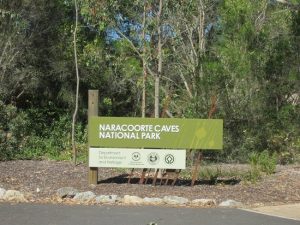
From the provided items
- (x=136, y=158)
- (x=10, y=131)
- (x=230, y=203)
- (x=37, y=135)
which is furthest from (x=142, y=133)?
(x=37, y=135)

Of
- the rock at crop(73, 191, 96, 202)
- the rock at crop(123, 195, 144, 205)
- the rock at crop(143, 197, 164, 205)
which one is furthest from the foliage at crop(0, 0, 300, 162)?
the rock at crop(73, 191, 96, 202)

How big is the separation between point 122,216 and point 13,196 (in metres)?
2.80

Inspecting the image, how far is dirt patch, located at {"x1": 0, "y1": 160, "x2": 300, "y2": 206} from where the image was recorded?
12812mm

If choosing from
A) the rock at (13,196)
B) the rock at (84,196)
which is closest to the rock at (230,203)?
the rock at (84,196)

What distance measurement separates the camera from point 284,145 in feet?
64.8

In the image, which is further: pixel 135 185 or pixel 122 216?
pixel 135 185

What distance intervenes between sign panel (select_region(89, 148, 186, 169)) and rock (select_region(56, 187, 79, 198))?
39.9 inches

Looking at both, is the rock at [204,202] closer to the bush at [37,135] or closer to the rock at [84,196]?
the rock at [84,196]

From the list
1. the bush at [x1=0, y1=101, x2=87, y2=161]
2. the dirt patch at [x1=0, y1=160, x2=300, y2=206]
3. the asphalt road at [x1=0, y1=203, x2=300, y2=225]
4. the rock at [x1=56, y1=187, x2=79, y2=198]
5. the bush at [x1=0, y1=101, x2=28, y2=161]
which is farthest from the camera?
the bush at [x1=0, y1=101, x2=87, y2=161]

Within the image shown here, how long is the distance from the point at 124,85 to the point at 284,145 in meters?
9.11

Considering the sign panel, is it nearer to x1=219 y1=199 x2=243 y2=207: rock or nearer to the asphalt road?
x1=219 y1=199 x2=243 y2=207: rock

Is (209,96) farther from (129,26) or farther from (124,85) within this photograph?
(124,85)

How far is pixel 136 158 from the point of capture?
44.9 ft

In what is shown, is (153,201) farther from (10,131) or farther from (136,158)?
(10,131)
